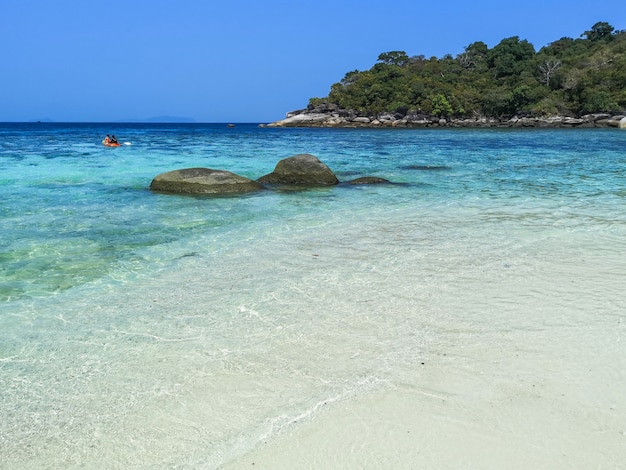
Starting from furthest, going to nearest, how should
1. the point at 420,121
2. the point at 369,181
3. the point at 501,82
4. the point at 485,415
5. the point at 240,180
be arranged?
the point at 501,82, the point at 420,121, the point at 369,181, the point at 240,180, the point at 485,415

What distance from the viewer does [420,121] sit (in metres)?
83.6

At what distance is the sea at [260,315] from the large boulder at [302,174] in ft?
11.8

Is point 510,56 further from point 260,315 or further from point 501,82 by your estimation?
point 260,315

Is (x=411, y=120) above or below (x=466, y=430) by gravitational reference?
above

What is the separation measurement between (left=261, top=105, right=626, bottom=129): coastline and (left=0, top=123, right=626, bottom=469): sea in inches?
2621

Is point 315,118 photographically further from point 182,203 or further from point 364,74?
point 182,203

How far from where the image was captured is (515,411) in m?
3.07

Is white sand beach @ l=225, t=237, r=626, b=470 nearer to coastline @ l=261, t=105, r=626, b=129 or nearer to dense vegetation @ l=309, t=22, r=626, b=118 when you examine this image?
coastline @ l=261, t=105, r=626, b=129

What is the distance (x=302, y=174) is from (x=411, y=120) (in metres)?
74.5

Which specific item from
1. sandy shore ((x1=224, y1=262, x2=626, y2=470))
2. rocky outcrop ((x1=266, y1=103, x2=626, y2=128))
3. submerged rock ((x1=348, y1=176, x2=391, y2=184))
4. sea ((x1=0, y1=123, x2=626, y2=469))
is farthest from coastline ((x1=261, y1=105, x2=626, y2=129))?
sandy shore ((x1=224, y1=262, x2=626, y2=470))

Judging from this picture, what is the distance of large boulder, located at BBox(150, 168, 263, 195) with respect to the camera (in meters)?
12.1

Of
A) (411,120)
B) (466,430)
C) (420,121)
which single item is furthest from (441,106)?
(466,430)

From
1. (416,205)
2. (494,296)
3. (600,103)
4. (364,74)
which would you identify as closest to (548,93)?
(600,103)

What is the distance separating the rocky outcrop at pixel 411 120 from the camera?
70312 mm
